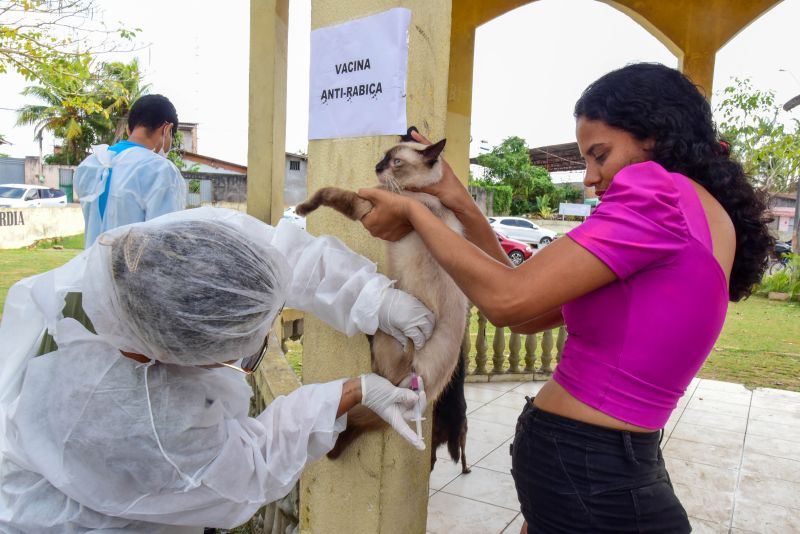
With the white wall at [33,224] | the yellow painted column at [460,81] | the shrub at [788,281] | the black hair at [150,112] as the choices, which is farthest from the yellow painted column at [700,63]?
the white wall at [33,224]

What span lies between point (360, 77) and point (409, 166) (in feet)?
1.21

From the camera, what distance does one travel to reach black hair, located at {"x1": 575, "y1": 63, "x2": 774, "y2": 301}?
4.55ft

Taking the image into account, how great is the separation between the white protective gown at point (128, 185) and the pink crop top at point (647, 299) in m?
2.94

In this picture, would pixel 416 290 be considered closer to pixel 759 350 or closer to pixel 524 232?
pixel 759 350

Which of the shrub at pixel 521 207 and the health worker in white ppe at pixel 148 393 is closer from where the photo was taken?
the health worker in white ppe at pixel 148 393

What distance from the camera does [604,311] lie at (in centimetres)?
137

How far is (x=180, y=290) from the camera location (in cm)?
132

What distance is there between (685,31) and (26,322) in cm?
623

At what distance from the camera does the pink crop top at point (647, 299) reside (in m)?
1.25

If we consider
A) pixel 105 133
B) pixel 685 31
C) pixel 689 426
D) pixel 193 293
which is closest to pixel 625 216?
pixel 193 293

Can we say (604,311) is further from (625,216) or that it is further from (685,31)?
(685,31)

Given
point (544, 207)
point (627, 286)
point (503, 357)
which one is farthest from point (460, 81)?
point (544, 207)

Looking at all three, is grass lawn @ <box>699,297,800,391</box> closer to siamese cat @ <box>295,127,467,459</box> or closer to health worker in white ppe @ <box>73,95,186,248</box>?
siamese cat @ <box>295,127,467,459</box>

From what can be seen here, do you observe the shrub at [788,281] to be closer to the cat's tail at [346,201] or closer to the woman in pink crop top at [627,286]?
the woman in pink crop top at [627,286]
